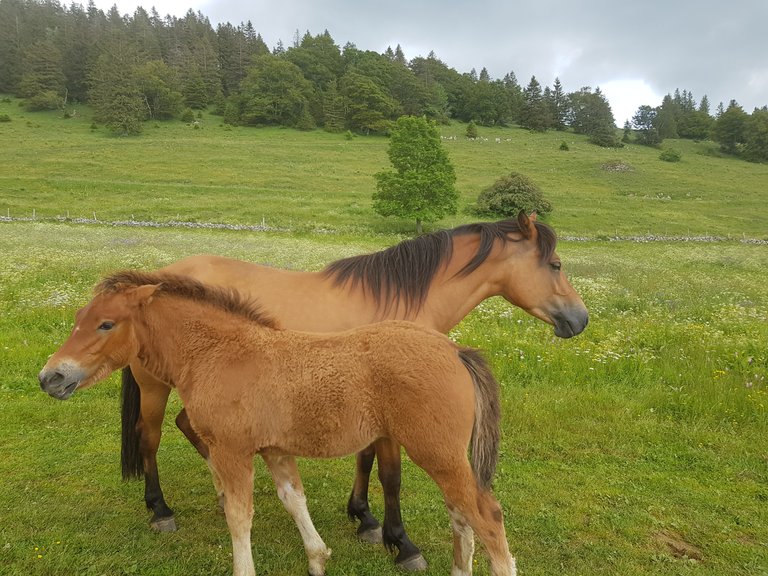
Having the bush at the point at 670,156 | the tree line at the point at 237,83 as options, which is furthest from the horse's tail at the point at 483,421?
the bush at the point at 670,156

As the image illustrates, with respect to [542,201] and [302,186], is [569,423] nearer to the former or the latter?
[542,201]

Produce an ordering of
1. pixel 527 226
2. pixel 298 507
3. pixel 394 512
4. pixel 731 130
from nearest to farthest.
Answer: pixel 298 507 → pixel 394 512 → pixel 527 226 → pixel 731 130

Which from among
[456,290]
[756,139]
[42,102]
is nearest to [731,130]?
[756,139]

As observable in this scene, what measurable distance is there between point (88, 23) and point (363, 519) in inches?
4633

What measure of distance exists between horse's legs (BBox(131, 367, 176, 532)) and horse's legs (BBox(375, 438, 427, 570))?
1.99m

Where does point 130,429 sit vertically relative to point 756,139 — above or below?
below

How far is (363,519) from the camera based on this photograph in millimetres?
4387

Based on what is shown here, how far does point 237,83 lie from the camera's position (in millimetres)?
92938

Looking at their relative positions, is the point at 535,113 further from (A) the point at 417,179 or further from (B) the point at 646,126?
(A) the point at 417,179

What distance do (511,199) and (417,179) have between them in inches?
304

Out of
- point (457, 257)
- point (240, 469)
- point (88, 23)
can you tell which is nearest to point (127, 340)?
point (240, 469)

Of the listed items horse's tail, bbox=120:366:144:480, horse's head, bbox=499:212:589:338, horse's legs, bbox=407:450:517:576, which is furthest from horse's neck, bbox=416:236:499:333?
horse's tail, bbox=120:366:144:480

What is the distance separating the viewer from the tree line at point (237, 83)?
72500 mm

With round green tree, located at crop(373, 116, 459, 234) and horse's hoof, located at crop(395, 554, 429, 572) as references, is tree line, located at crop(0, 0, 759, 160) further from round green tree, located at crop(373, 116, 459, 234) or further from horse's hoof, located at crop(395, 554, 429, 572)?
horse's hoof, located at crop(395, 554, 429, 572)
